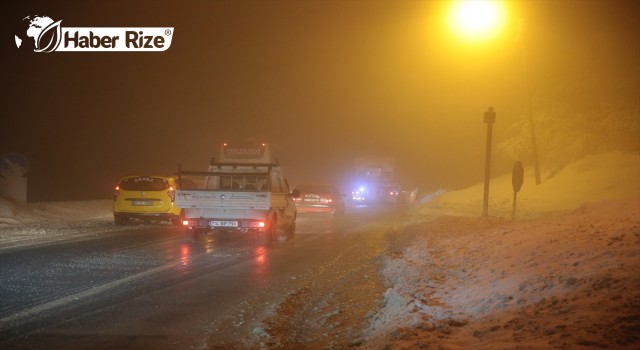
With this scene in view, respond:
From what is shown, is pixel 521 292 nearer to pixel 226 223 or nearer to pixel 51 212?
pixel 226 223

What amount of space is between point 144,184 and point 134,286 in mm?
11238

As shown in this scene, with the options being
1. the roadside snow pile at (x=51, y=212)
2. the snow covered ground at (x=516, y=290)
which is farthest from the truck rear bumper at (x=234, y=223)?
the roadside snow pile at (x=51, y=212)

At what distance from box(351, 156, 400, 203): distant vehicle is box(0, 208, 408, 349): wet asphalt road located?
33.3 metres

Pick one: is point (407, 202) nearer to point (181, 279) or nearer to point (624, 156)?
point (624, 156)

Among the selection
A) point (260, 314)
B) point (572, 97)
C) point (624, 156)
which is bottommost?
point (260, 314)

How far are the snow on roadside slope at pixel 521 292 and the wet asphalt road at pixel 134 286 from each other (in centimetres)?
208

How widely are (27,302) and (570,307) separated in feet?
21.1

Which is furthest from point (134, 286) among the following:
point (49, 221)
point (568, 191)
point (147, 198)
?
point (568, 191)

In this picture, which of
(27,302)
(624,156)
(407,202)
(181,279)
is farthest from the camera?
(407,202)

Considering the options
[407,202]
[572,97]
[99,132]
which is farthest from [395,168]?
[99,132]

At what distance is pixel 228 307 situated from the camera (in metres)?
7.86

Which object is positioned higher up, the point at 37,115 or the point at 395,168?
the point at 37,115

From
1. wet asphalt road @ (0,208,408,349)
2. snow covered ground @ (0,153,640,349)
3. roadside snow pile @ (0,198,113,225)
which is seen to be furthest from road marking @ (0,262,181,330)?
roadside snow pile @ (0,198,113,225)

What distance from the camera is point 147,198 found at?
19766 mm
